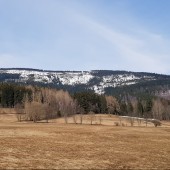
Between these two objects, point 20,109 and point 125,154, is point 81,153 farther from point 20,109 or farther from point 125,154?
point 20,109

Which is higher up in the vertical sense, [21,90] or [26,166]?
[21,90]

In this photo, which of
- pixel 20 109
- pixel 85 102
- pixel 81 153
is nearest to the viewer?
pixel 81 153

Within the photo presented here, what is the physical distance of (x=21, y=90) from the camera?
655ft

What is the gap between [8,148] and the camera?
38.8 metres

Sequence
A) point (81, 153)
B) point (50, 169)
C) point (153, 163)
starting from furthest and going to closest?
point (81, 153) < point (153, 163) < point (50, 169)

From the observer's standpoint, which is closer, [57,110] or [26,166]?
[26,166]

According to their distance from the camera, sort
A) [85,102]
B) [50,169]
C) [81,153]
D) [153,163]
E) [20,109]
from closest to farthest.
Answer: [50,169], [153,163], [81,153], [20,109], [85,102]

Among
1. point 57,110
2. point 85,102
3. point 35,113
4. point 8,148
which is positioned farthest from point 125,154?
point 85,102

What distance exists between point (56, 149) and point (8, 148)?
501 cm

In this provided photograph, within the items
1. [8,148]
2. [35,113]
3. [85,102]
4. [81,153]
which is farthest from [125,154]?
[85,102]

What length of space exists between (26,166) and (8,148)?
1104 cm

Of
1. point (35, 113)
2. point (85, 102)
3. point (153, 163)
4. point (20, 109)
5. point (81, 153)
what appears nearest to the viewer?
point (153, 163)

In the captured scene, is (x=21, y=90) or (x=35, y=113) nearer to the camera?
(x=35, y=113)

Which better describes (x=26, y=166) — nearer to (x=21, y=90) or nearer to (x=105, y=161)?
(x=105, y=161)
